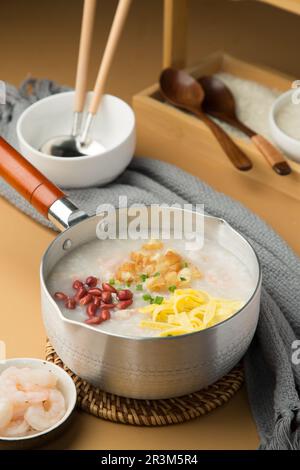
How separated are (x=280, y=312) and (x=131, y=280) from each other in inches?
10.4

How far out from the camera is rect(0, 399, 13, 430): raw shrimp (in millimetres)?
1378

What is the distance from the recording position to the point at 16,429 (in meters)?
1.40

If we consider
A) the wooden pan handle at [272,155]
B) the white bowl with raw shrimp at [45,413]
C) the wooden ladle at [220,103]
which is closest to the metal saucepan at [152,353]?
the white bowl with raw shrimp at [45,413]

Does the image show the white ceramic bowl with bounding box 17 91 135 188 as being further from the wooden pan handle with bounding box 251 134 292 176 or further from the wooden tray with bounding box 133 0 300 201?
the wooden pan handle with bounding box 251 134 292 176

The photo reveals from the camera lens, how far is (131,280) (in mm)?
1574

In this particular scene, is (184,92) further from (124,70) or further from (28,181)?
(28,181)

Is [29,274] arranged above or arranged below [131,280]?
below

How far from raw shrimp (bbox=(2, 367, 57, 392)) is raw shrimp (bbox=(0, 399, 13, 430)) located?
0.05 metres

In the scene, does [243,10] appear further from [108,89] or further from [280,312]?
[280,312]

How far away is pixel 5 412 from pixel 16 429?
36mm

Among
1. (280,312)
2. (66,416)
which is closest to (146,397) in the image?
(66,416)

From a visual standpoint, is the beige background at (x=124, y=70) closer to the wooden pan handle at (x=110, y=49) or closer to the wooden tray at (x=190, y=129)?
the wooden tray at (x=190, y=129)

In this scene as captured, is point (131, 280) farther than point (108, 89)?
No
